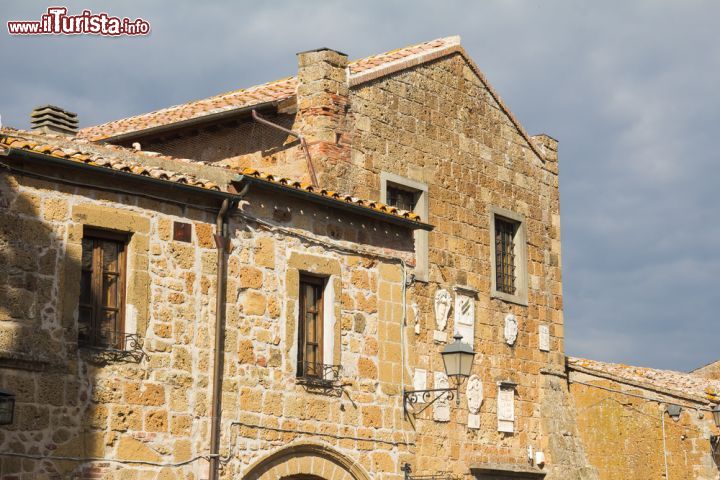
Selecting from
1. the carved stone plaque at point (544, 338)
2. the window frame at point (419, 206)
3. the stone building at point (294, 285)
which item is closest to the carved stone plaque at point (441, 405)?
the stone building at point (294, 285)

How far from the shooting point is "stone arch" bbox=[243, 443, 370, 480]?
13.5 meters

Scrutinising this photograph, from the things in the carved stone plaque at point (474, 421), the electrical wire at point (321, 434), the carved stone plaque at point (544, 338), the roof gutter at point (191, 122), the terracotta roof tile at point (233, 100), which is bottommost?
the electrical wire at point (321, 434)

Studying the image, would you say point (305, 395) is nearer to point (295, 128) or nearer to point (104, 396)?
point (104, 396)

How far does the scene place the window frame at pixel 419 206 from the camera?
18.1 meters

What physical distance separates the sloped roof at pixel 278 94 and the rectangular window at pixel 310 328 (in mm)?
4120

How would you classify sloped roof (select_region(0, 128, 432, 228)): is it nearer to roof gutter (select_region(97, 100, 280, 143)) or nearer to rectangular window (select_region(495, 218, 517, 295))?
roof gutter (select_region(97, 100, 280, 143))

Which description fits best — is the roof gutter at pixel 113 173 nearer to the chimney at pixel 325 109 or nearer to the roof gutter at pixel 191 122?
the chimney at pixel 325 109

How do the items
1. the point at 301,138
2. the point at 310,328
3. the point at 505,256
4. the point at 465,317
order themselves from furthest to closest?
1. the point at 505,256
2. the point at 465,317
3. the point at 301,138
4. the point at 310,328

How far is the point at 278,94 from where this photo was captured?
1814cm

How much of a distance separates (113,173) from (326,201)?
3143 millimetres

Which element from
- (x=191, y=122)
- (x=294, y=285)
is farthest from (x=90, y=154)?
(x=191, y=122)

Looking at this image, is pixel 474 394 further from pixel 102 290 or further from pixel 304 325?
pixel 102 290

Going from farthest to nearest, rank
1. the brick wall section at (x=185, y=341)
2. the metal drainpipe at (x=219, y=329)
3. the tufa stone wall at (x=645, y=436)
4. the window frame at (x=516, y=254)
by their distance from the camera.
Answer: the tufa stone wall at (x=645, y=436), the window frame at (x=516, y=254), the metal drainpipe at (x=219, y=329), the brick wall section at (x=185, y=341)

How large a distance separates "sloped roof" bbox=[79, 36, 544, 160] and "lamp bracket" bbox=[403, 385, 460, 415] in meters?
4.70
